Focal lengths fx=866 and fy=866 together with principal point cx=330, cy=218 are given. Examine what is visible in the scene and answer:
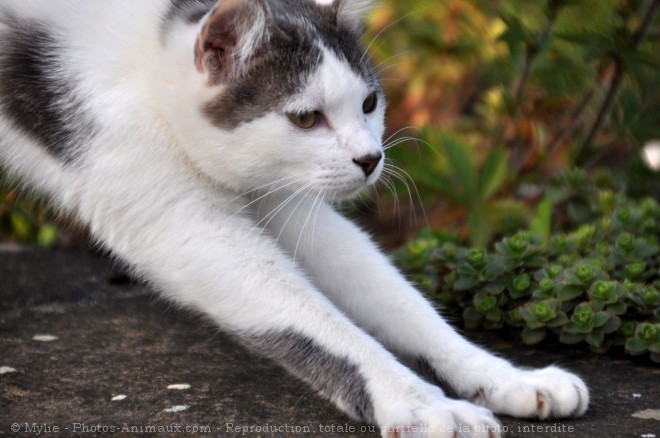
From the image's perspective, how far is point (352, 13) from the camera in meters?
2.52

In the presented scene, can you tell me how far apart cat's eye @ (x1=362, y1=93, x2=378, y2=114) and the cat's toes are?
883mm

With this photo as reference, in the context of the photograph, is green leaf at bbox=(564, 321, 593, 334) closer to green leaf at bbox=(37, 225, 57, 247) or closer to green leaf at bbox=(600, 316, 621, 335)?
green leaf at bbox=(600, 316, 621, 335)

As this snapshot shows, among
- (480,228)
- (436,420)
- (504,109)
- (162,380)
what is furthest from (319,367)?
(504,109)

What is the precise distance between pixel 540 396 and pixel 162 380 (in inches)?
36.7

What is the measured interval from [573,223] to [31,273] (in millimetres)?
2080

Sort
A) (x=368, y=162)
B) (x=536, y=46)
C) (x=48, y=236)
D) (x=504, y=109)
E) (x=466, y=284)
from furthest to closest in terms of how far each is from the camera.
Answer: (x=48, y=236)
(x=504, y=109)
(x=536, y=46)
(x=466, y=284)
(x=368, y=162)

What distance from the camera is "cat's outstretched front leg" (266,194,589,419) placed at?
1.99 metres

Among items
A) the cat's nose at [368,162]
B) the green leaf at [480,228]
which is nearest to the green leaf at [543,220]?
the green leaf at [480,228]

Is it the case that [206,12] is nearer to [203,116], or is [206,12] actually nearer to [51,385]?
[203,116]

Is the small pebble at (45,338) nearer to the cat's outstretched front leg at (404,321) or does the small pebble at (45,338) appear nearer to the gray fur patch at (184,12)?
the cat's outstretched front leg at (404,321)

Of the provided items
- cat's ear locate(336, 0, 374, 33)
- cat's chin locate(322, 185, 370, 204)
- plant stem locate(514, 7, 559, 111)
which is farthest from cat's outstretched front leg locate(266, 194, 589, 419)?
plant stem locate(514, 7, 559, 111)

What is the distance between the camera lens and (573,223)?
11.1 ft

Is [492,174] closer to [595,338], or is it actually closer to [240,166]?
[595,338]

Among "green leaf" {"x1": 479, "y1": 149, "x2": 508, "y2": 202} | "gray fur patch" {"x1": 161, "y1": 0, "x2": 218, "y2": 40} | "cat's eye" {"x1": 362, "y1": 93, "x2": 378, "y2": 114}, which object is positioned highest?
"gray fur patch" {"x1": 161, "y1": 0, "x2": 218, "y2": 40}
